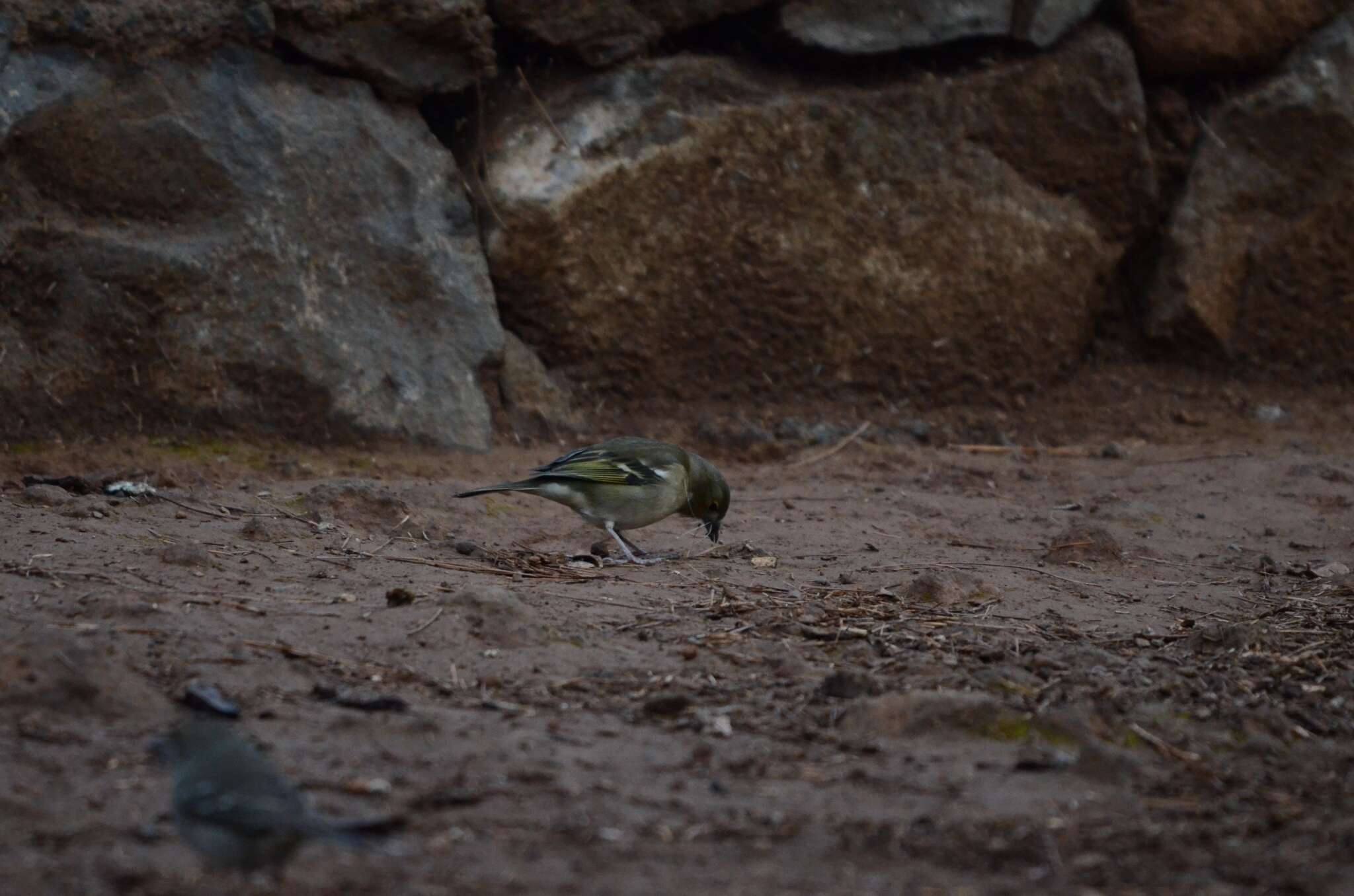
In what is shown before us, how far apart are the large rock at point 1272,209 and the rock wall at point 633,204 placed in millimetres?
21

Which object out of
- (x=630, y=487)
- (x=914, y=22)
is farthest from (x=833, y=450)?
(x=914, y=22)

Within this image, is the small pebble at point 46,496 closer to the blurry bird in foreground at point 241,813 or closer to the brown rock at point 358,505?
the brown rock at point 358,505

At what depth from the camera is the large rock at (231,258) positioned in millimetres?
7023

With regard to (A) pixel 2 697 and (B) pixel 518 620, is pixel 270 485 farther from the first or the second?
(A) pixel 2 697

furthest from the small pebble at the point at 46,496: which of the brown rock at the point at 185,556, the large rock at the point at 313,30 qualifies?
the large rock at the point at 313,30

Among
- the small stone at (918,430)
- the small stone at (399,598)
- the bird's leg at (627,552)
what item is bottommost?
the small stone at (918,430)

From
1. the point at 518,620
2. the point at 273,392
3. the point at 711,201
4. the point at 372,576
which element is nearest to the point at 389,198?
the point at 273,392

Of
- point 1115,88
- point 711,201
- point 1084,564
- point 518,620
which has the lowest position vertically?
point 1084,564

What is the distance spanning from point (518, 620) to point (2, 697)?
1.55 metres

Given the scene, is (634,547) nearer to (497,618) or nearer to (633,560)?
(633,560)

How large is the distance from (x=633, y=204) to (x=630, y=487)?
8.10ft

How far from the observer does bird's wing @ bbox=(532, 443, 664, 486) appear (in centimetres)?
665

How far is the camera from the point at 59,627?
4.17 meters

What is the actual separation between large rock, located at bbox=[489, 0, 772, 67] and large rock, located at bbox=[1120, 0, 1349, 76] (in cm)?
268
